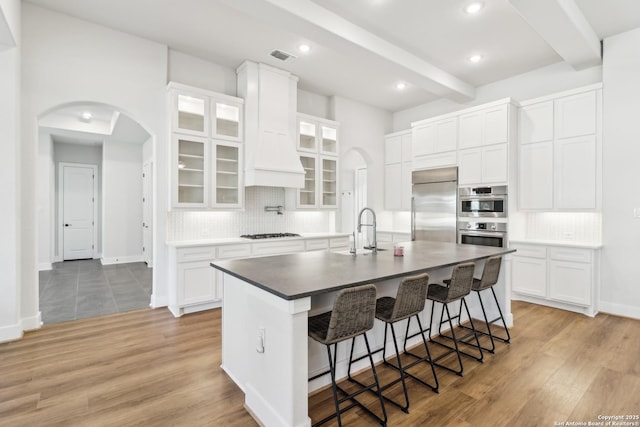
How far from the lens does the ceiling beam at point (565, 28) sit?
A: 297 cm

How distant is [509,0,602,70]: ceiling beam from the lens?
2973 millimetres

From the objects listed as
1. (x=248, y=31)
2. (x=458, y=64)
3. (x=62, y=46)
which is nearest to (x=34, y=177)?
(x=62, y=46)

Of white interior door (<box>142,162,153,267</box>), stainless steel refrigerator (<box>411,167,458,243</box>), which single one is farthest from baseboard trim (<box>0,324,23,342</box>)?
stainless steel refrigerator (<box>411,167,458,243</box>)

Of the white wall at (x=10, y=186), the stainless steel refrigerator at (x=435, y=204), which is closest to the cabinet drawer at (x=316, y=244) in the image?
the stainless steel refrigerator at (x=435, y=204)

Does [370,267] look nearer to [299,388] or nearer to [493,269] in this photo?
[299,388]

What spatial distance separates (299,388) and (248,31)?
3757 mm

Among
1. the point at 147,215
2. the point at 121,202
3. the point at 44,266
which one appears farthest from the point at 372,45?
the point at 44,266

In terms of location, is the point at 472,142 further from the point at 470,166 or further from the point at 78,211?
the point at 78,211

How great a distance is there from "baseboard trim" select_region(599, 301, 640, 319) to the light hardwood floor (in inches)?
17.3

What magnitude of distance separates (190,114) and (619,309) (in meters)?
5.89

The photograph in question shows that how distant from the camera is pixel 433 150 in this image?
18.2ft

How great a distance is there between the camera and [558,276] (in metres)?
4.23

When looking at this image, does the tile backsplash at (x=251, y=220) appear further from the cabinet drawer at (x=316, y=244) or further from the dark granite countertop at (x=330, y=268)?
the dark granite countertop at (x=330, y=268)

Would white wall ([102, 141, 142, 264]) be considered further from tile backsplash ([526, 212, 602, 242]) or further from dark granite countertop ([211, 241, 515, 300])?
tile backsplash ([526, 212, 602, 242])
